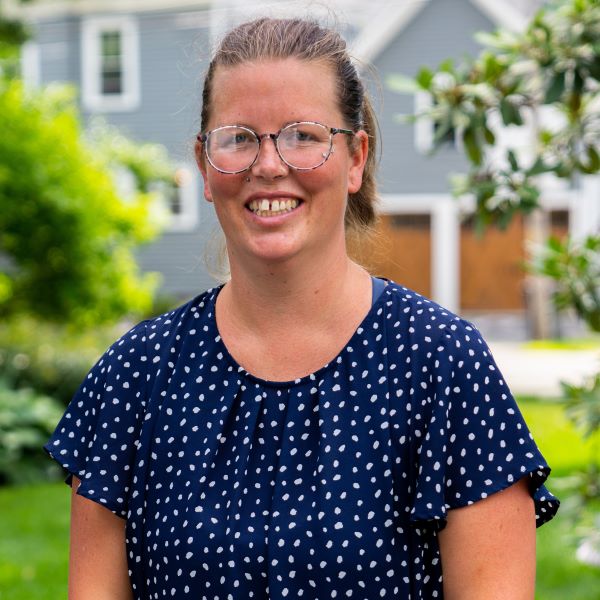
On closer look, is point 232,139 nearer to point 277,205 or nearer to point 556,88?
point 277,205

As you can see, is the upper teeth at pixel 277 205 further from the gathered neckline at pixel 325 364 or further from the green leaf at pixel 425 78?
the green leaf at pixel 425 78

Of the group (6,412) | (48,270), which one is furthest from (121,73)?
(6,412)

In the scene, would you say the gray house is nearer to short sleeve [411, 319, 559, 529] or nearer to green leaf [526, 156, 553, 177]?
green leaf [526, 156, 553, 177]

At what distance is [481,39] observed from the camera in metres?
4.49

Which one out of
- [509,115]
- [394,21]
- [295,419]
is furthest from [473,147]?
[394,21]

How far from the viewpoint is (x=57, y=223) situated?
10961 millimetres

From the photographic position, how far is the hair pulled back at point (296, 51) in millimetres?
2025

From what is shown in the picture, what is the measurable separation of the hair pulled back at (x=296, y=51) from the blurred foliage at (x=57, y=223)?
830 centimetres

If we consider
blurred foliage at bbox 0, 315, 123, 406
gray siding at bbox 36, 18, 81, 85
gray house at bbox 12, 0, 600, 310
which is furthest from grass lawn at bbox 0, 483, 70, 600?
gray siding at bbox 36, 18, 81, 85

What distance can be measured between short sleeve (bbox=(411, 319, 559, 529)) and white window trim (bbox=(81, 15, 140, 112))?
22.4m

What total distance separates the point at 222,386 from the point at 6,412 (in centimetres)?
683

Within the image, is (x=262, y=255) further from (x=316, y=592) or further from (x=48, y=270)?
(x=48, y=270)

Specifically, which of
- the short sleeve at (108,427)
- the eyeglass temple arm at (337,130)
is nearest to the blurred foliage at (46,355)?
the short sleeve at (108,427)

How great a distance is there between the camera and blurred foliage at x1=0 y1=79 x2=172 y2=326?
1058cm
